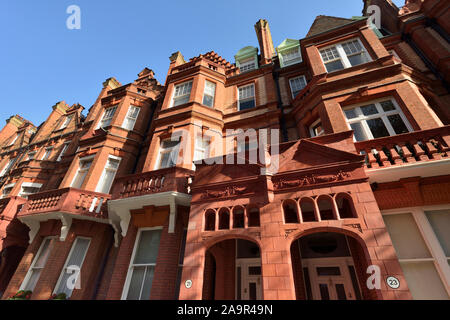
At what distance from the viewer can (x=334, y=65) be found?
9.76 meters

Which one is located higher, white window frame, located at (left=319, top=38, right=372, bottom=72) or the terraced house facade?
white window frame, located at (left=319, top=38, right=372, bottom=72)

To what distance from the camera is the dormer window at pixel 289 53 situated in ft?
46.0

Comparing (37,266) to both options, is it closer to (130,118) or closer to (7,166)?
(130,118)

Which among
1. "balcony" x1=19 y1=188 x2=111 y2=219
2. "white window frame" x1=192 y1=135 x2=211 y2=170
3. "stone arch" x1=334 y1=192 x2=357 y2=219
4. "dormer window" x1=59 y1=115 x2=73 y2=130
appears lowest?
"stone arch" x1=334 y1=192 x2=357 y2=219

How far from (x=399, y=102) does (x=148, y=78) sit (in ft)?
55.7

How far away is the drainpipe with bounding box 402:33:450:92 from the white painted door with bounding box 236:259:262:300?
36.0 feet

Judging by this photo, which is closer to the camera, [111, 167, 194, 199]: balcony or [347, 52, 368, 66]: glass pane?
[111, 167, 194, 199]: balcony

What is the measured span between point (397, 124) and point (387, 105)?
3.20 feet

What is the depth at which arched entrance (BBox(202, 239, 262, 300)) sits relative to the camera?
678 centimetres

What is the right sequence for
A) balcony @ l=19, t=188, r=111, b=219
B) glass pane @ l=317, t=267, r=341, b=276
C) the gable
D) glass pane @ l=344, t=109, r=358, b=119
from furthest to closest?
balcony @ l=19, t=188, r=111, b=219
glass pane @ l=344, t=109, r=358, b=119
glass pane @ l=317, t=267, r=341, b=276
the gable

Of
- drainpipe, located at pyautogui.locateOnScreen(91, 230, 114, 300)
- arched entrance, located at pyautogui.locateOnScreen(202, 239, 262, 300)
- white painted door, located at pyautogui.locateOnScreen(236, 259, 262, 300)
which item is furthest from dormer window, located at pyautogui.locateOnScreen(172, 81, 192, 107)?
white painted door, located at pyautogui.locateOnScreen(236, 259, 262, 300)

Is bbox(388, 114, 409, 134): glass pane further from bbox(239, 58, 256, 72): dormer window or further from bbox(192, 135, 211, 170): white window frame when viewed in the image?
bbox(239, 58, 256, 72): dormer window

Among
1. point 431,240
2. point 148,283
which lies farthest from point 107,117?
point 431,240
